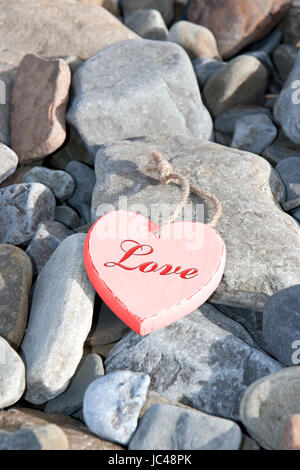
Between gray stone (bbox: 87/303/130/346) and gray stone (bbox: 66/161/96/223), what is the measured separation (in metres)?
0.92

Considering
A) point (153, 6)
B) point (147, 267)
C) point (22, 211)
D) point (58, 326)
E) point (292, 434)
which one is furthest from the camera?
point (153, 6)

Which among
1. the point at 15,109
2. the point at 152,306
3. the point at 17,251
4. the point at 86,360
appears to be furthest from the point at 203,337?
the point at 15,109

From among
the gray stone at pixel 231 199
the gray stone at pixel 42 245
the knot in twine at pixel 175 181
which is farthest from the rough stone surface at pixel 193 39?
the gray stone at pixel 42 245

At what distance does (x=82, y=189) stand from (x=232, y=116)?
4.06ft

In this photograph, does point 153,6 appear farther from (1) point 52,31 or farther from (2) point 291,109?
(2) point 291,109

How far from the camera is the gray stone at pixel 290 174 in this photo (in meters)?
2.93

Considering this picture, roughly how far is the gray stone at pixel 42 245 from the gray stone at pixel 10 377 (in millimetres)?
681

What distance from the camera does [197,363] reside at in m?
2.03

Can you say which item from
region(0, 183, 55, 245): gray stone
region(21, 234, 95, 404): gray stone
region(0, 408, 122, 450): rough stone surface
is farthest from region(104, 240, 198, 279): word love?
region(0, 183, 55, 245): gray stone

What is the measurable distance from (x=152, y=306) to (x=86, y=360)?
1.26 ft

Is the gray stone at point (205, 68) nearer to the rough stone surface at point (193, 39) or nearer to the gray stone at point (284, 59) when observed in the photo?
the rough stone surface at point (193, 39)

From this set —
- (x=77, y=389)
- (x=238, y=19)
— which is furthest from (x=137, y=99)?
(x=77, y=389)

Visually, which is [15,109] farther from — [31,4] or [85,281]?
[85,281]
